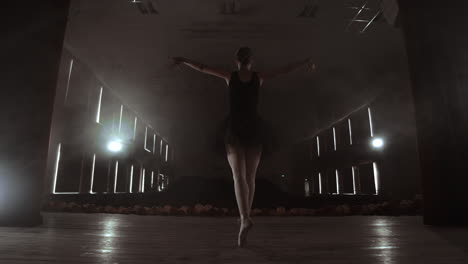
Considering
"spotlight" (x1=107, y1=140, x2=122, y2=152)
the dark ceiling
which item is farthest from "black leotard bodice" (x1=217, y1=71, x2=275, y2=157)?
"spotlight" (x1=107, y1=140, x2=122, y2=152)

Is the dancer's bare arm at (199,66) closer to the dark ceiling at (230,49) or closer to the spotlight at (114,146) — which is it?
the dark ceiling at (230,49)

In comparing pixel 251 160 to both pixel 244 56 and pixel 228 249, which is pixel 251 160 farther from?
pixel 244 56

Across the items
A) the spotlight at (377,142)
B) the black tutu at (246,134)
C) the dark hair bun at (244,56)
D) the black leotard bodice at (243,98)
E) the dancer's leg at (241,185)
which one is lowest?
the dancer's leg at (241,185)

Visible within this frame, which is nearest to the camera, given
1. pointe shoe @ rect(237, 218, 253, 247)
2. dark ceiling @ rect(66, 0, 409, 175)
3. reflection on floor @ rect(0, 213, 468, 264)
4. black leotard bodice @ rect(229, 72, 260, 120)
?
reflection on floor @ rect(0, 213, 468, 264)

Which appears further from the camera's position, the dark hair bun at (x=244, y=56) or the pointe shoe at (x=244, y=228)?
the dark hair bun at (x=244, y=56)

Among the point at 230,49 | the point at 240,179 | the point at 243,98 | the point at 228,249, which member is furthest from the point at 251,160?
the point at 230,49

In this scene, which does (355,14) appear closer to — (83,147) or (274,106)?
(274,106)

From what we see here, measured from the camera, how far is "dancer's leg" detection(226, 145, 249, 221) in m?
1.62

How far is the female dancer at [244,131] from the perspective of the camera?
1.63 m

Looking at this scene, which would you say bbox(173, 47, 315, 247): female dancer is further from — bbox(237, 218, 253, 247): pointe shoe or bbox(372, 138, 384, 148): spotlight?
bbox(372, 138, 384, 148): spotlight

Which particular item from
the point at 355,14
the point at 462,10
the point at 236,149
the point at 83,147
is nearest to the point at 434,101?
the point at 462,10

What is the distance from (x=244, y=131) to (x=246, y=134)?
2 centimetres

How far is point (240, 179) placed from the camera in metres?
1.63

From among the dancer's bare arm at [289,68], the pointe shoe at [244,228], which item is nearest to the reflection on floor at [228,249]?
the pointe shoe at [244,228]
